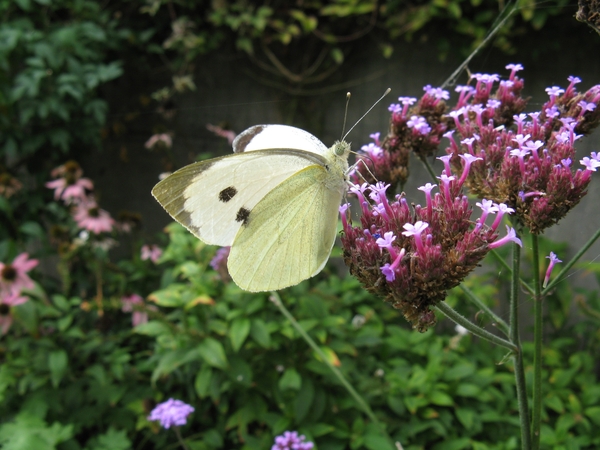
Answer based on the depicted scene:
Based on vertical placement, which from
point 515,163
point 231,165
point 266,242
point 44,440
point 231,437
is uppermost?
point 515,163

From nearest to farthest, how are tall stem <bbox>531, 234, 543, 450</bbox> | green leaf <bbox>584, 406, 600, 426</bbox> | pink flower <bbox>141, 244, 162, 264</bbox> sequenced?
tall stem <bbox>531, 234, 543, 450</bbox>, green leaf <bbox>584, 406, 600, 426</bbox>, pink flower <bbox>141, 244, 162, 264</bbox>

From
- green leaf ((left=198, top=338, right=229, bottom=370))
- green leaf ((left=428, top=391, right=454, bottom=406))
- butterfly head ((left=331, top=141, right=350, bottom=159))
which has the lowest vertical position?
green leaf ((left=428, top=391, right=454, bottom=406))

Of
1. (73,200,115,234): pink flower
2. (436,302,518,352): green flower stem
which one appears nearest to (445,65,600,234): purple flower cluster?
(436,302,518,352): green flower stem

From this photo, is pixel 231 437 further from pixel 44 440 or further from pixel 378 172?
pixel 378 172

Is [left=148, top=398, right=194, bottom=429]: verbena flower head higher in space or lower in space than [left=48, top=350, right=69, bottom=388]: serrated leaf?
higher

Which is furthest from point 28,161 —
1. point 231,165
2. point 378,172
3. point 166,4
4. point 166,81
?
point 378,172

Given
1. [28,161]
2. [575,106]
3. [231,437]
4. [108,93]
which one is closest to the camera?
[575,106]

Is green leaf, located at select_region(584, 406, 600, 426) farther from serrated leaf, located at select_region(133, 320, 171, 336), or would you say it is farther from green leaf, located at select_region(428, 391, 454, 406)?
serrated leaf, located at select_region(133, 320, 171, 336)
